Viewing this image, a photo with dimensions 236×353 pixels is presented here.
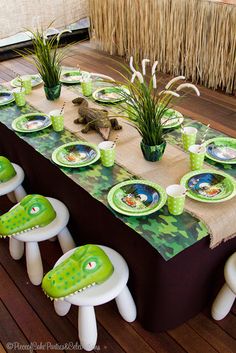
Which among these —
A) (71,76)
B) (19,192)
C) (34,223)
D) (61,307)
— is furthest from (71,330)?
(71,76)

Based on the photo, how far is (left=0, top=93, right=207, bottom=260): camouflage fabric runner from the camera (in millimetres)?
1252

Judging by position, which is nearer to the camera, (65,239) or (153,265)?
(153,265)

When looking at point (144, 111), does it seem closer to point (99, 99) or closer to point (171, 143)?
point (171, 143)

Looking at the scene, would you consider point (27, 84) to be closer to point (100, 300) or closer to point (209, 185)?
point (209, 185)

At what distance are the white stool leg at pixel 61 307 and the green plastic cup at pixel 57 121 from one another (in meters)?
0.83

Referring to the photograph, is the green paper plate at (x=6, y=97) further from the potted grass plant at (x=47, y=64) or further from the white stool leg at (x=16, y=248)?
the white stool leg at (x=16, y=248)

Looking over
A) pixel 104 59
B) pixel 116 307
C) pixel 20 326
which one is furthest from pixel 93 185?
pixel 104 59

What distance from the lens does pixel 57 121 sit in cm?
189

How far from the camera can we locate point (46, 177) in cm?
187

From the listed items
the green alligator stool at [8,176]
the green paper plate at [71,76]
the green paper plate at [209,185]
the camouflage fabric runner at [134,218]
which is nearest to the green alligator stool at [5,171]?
the green alligator stool at [8,176]

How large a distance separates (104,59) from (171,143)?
9.27 ft

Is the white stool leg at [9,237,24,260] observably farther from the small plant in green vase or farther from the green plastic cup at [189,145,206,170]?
the green plastic cup at [189,145,206,170]

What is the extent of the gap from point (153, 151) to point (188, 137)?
17 cm

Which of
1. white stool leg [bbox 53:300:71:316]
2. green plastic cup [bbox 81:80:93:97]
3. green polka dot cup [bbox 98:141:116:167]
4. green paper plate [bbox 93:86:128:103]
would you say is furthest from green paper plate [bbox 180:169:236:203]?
green plastic cup [bbox 81:80:93:97]
